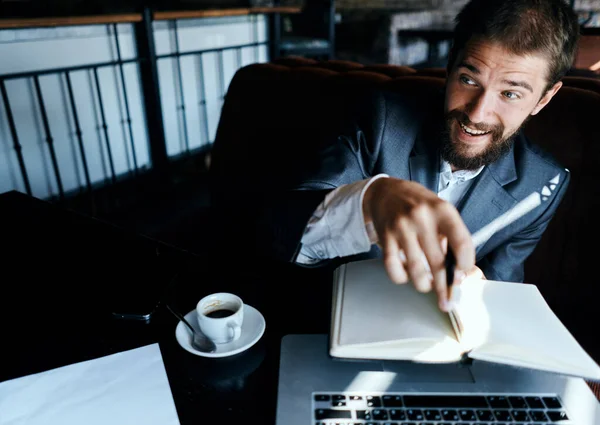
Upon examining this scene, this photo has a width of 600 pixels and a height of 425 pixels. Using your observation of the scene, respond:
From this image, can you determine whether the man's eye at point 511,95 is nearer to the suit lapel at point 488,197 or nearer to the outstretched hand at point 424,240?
the suit lapel at point 488,197

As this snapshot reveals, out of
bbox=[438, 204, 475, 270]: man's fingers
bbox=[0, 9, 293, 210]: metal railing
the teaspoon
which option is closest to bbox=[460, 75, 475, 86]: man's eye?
bbox=[438, 204, 475, 270]: man's fingers

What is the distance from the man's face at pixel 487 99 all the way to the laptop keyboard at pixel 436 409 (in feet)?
2.22

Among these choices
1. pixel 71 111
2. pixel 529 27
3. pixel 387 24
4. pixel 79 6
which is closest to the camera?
pixel 529 27

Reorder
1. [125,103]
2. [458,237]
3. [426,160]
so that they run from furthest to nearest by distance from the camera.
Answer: [125,103]
[426,160]
[458,237]

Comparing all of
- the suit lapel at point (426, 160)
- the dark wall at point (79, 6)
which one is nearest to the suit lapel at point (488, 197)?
the suit lapel at point (426, 160)

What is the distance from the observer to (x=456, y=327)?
70 cm

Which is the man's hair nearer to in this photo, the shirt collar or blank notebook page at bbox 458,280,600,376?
the shirt collar

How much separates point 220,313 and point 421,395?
370mm

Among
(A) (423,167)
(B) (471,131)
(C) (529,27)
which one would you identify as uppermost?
(C) (529,27)

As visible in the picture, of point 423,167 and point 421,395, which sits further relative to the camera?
point 423,167

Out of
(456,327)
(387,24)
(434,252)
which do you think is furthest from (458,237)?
(387,24)

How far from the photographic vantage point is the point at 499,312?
0.76 m

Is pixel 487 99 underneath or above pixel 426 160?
above

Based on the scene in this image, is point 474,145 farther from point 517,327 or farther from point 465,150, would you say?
point 517,327
